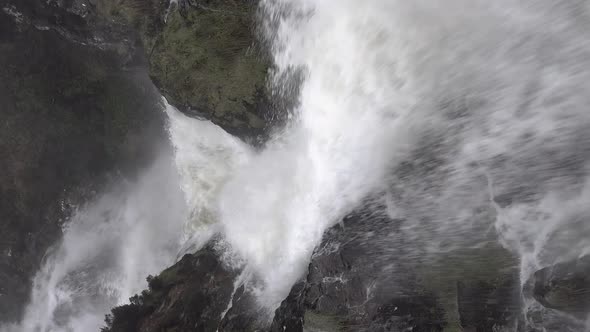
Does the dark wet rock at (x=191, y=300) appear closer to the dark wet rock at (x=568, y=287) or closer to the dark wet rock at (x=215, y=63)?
the dark wet rock at (x=215, y=63)

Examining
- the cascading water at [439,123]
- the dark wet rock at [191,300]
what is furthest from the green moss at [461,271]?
the dark wet rock at [191,300]

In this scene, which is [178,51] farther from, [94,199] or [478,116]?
[94,199]

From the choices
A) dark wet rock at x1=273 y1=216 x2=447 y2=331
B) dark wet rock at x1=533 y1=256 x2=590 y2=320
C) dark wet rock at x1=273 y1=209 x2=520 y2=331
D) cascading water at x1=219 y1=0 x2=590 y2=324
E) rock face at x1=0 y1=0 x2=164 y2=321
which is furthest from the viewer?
rock face at x1=0 y1=0 x2=164 y2=321

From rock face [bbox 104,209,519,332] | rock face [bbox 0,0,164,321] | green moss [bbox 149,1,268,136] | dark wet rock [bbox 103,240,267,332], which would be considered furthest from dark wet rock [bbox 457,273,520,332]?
rock face [bbox 0,0,164,321]

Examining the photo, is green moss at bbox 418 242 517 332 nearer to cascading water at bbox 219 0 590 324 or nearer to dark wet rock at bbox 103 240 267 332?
cascading water at bbox 219 0 590 324

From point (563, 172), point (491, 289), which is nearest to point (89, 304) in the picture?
point (491, 289)

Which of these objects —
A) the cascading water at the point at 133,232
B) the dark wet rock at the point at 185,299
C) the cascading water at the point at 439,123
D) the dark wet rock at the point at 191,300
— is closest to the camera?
the cascading water at the point at 439,123
